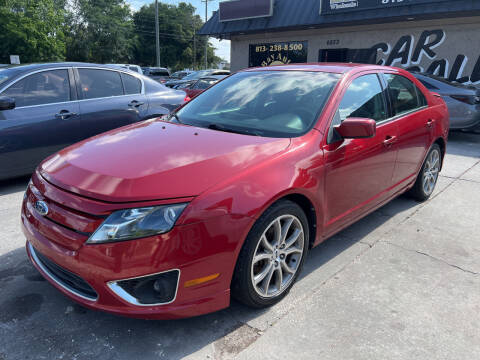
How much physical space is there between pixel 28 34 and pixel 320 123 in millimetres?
44959

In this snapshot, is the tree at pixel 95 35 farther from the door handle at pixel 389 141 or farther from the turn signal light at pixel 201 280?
the turn signal light at pixel 201 280

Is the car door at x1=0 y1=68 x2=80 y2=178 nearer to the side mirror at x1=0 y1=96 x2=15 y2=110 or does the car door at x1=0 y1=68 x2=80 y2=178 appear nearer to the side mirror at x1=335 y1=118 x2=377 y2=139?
the side mirror at x1=0 y1=96 x2=15 y2=110

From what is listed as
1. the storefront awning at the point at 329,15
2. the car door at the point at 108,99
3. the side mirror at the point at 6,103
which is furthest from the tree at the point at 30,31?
the side mirror at the point at 6,103

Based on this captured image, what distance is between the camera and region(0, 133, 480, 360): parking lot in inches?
84.4

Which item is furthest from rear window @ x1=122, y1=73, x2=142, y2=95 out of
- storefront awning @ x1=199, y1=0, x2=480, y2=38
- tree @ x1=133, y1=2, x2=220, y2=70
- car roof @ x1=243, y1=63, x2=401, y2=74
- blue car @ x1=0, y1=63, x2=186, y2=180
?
tree @ x1=133, y1=2, x2=220, y2=70

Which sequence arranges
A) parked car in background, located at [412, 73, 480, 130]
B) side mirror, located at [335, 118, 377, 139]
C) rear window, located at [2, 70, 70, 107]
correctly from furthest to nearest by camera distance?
1. parked car in background, located at [412, 73, 480, 130]
2. rear window, located at [2, 70, 70, 107]
3. side mirror, located at [335, 118, 377, 139]

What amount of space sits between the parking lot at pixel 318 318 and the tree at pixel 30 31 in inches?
1690

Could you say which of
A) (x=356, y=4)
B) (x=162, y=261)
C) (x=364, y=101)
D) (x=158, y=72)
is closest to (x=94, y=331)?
(x=162, y=261)

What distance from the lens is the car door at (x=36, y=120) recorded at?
14.7 ft

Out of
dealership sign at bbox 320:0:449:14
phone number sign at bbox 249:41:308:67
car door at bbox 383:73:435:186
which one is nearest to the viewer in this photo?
car door at bbox 383:73:435:186

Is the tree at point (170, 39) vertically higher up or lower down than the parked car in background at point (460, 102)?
higher up

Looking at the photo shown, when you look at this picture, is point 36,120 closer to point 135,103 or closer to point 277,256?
point 135,103

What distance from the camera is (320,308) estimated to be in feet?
8.31

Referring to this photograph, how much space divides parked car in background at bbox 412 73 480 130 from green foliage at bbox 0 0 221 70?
41253mm
